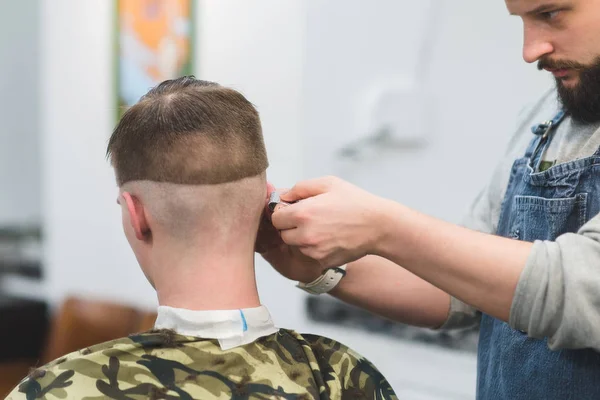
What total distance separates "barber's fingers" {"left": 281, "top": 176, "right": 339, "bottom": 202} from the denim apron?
0.45 m

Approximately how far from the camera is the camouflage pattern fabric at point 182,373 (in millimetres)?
1229

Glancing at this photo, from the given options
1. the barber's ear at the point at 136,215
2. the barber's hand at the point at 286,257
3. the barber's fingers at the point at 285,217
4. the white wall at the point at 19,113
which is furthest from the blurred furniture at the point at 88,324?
the barber's fingers at the point at 285,217

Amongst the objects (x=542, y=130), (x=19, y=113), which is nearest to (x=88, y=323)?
(x=19, y=113)

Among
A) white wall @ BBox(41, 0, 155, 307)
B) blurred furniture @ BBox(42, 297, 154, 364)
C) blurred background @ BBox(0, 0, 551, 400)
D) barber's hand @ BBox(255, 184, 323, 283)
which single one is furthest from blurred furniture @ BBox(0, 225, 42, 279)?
barber's hand @ BBox(255, 184, 323, 283)

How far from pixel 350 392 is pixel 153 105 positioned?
657 millimetres

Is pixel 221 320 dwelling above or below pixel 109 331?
above

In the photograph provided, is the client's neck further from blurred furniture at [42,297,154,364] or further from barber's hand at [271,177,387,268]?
blurred furniture at [42,297,154,364]

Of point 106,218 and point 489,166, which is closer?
point 489,166

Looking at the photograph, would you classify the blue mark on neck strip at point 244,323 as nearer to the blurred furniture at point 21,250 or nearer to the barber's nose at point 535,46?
the barber's nose at point 535,46

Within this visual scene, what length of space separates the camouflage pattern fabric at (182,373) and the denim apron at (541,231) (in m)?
0.33

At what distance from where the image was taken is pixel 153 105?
1375 millimetres

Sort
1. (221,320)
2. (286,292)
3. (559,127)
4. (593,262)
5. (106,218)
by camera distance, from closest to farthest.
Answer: (593,262)
(221,320)
(559,127)
(286,292)
(106,218)

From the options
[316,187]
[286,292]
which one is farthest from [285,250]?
[286,292]

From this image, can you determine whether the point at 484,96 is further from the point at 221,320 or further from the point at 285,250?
the point at 221,320
